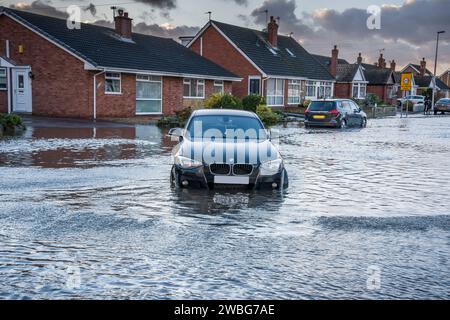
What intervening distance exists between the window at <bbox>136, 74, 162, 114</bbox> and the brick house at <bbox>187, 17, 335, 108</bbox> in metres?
12.8

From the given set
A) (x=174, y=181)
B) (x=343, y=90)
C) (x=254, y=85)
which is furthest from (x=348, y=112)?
(x=343, y=90)

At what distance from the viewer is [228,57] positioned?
4434 centimetres

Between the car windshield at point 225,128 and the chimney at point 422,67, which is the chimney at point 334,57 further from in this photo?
the car windshield at point 225,128

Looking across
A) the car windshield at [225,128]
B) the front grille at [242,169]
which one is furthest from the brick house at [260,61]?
the front grille at [242,169]

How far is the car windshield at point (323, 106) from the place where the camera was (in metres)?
28.9

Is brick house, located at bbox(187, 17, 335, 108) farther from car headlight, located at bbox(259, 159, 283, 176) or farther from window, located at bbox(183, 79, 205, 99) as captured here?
car headlight, located at bbox(259, 159, 283, 176)

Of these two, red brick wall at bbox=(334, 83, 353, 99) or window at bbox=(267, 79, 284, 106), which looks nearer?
window at bbox=(267, 79, 284, 106)

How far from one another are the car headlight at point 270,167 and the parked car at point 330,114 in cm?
2026

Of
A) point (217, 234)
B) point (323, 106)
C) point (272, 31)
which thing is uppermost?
point (272, 31)

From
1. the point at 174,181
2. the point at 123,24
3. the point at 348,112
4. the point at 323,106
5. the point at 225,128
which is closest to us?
the point at 174,181

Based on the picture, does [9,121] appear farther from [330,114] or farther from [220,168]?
[330,114]

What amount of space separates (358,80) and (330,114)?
39.2 metres

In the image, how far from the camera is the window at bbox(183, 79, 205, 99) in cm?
3509

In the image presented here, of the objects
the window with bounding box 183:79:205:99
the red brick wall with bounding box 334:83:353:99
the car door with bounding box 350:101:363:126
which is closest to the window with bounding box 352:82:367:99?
the red brick wall with bounding box 334:83:353:99
